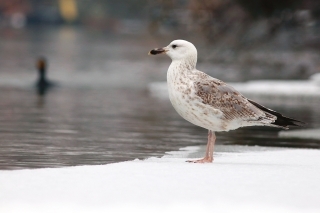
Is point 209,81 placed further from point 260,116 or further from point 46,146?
point 46,146

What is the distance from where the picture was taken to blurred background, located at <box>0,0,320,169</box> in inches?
447

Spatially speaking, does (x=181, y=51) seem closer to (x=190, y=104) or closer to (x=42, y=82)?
(x=190, y=104)

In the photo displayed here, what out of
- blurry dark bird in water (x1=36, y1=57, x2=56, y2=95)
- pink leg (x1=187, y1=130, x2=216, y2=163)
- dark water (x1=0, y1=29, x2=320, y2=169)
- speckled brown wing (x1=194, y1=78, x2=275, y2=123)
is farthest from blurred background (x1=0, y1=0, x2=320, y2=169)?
speckled brown wing (x1=194, y1=78, x2=275, y2=123)

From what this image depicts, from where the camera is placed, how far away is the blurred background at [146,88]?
1135 cm

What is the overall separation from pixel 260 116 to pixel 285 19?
891 inches

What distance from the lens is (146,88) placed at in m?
23.7

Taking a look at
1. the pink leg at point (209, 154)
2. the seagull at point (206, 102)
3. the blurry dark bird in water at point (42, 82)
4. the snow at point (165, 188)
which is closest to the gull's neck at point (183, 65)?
the seagull at point (206, 102)

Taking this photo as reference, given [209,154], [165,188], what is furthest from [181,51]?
[165,188]

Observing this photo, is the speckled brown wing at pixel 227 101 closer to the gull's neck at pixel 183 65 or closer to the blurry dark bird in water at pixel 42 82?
the gull's neck at pixel 183 65

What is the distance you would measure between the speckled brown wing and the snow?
621 millimetres

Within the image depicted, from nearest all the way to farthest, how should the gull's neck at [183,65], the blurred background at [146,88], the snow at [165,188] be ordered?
the snow at [165,188]
the gull's neck at [183,65]
the blurred background at [146,88]

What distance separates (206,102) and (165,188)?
196 cm

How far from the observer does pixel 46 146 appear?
11.1m

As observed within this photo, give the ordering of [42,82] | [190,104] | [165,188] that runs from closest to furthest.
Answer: [165,188]
[190,104]
[42,82]
